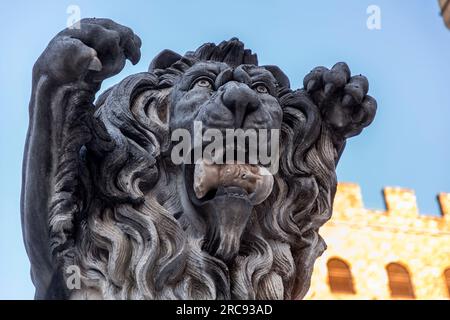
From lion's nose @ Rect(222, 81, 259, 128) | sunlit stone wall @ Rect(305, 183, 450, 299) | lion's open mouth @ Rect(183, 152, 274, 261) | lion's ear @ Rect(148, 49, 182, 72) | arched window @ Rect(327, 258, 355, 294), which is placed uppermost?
sunlit stone wall @ Rect(305, 183, 450, 299)

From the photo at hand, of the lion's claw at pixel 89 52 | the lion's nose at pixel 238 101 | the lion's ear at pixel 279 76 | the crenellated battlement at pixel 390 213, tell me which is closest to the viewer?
the lion's claw at pixel 89 52

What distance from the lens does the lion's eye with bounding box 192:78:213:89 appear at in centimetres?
332

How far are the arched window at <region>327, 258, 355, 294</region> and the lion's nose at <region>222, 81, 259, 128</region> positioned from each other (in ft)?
88.5

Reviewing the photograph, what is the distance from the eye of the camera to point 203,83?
3.33 m

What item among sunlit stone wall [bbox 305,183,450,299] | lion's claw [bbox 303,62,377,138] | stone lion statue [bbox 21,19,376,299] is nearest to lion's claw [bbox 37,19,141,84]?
stone lion statue [bbox 21,19,376,299]

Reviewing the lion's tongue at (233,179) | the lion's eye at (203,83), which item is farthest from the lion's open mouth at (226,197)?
the lion's eye at (203,83)

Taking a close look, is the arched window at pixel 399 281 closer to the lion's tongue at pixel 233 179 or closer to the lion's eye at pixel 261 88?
the lion's eye at pixel 261 88

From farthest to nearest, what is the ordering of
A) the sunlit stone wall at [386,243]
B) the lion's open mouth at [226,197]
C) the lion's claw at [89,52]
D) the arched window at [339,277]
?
the sunlit stone wall at [386,243] → the arched window at [339,277] → the lion's open mouth at [226,197] → the lion's claw at [89,52]

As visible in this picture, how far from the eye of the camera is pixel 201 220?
122 inches

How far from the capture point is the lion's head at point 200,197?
2.98m

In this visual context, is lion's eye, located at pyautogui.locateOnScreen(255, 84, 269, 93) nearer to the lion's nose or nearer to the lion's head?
the lion's head

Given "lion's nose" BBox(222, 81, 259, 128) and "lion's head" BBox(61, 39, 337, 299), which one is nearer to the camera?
"lion's head" BBox(61, 39, 337, 299)
